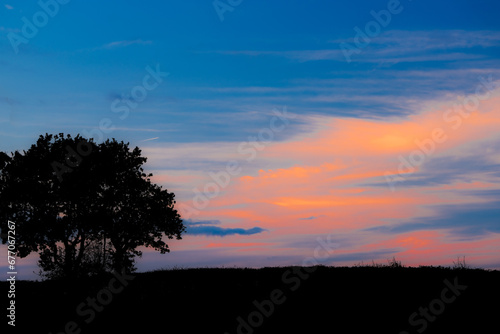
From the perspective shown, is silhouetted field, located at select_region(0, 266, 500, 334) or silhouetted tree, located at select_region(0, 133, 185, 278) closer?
silhouetted field, located at select_region(0, 266, 500, 334)

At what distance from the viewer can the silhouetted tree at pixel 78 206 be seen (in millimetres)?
46938

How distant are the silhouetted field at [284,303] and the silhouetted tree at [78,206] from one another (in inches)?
758

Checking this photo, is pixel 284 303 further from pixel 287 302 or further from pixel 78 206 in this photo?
pixel 78 206

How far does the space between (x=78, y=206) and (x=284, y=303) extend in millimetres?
32028

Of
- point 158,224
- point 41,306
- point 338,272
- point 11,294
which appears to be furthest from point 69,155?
point 338,272

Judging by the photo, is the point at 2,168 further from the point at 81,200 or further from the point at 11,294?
the point at 11,294

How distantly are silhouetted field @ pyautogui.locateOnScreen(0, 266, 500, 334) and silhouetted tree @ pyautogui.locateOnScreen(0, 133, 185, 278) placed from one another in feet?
63.2

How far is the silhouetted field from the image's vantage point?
59.0 ft

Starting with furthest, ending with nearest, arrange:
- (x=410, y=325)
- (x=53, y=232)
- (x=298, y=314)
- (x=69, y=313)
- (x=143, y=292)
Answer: (x=53, y=232) → (x=143, y=292) → (x=69, y=313) → (x=298, y=314) → (x=410, y=325)

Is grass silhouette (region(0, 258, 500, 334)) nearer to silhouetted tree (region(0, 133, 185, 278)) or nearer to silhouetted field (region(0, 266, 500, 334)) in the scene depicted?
silhouetted field (region(0, 266, 500, 334))

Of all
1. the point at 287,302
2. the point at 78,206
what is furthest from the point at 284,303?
the point at 78,206

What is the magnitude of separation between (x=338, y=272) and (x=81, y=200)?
30041mm

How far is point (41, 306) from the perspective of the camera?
84.1 ft

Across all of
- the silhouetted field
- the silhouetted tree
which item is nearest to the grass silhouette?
the silhouetted field
